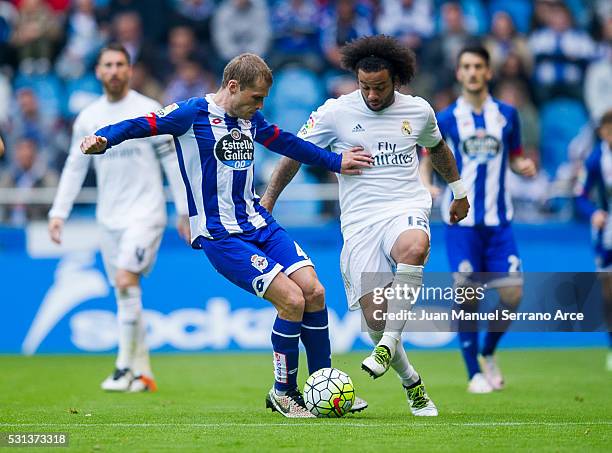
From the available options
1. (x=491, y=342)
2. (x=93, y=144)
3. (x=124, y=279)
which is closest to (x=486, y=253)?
(x=491, y=342)

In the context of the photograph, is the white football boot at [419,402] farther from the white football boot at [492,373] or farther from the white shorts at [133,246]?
the white shorts at [133,246]

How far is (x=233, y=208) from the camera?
26.7 ft

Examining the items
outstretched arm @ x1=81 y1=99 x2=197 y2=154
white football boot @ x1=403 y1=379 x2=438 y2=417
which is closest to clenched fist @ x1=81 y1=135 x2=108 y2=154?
outstretched arm @ x1=81 y1=99 x2=197 y2=154

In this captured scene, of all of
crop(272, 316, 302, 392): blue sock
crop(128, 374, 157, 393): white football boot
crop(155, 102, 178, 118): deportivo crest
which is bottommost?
crop(128, 374, 157, 393): white football boot

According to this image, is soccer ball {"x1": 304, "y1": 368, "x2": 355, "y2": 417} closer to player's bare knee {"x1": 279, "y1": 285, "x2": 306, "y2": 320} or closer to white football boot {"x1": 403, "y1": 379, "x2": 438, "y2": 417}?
player's bare knee {"x1": 279, "y1": 285, "x2": 306, "y2": 320}

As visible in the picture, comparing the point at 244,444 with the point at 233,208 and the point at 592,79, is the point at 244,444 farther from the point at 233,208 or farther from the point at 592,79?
the point at 592,79

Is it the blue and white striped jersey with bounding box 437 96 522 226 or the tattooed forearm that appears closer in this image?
the tattooed forearm

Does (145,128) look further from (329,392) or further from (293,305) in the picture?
(329,392)

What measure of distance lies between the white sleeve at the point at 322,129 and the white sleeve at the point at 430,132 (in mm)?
662

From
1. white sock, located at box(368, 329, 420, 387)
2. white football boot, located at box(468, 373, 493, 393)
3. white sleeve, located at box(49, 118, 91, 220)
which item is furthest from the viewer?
white sleeve, located at box(49, 118, 91, 220)

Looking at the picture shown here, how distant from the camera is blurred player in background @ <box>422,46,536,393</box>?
10688mm

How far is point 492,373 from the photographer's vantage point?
35.7 ft

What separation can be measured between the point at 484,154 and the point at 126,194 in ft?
11.4

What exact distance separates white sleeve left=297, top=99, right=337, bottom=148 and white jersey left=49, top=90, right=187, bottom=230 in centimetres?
269
